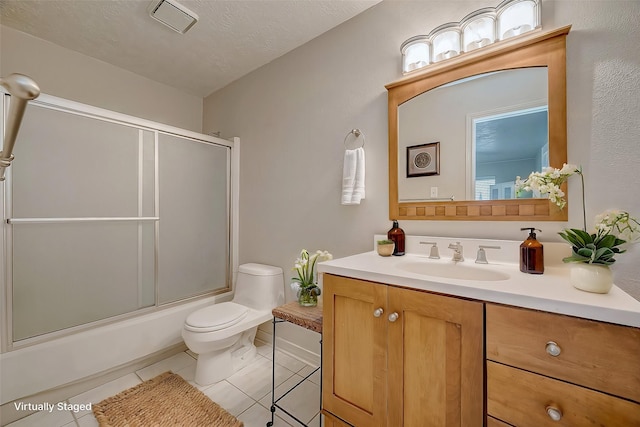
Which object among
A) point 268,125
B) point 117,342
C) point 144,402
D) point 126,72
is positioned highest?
point 126,72

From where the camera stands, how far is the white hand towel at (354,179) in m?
1.57

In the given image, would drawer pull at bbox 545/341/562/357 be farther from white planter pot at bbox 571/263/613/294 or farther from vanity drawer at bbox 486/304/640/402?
white planter pot at bbox 571/263/613/294

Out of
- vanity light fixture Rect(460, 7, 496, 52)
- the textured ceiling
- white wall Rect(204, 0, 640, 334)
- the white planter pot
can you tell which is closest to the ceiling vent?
the textured ceiling

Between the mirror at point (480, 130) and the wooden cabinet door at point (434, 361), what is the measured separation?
2.01ft

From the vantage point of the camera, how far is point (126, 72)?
2.32 metres

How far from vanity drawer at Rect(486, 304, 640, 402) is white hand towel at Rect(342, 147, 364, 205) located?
93 cm

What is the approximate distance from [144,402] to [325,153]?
6.24ft

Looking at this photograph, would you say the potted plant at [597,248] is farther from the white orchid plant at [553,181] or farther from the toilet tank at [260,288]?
the toilet tank at [260,288]

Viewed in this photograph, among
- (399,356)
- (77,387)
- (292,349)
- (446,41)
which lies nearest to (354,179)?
(446,41)

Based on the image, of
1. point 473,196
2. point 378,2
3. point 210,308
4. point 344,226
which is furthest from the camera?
point 210,308

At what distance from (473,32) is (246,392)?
2.38m

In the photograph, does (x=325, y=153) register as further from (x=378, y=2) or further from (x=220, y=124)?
(x=220, y=124)

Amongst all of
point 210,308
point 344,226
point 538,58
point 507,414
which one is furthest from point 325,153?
point 507,414

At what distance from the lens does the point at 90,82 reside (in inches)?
84.0
